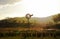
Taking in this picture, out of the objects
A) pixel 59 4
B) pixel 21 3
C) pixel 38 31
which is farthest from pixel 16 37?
pixel 59 4

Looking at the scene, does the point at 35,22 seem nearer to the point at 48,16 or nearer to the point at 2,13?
the point at 48,16

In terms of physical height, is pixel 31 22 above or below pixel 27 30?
above

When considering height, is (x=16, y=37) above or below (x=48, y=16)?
below

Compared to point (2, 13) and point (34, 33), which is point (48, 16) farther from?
point (2, 13)

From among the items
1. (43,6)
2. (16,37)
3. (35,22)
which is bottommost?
(16,37)

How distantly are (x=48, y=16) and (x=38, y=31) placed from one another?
47 centimetres

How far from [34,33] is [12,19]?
2.18 ft

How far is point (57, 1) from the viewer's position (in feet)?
16.3

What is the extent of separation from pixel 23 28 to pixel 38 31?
39 centimetres

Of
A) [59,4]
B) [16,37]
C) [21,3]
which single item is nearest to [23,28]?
[16,37]

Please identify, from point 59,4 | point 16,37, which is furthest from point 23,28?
point 59,4

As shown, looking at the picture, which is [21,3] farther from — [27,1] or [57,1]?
[57,1]

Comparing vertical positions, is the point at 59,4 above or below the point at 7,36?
above

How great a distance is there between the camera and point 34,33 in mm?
4824
